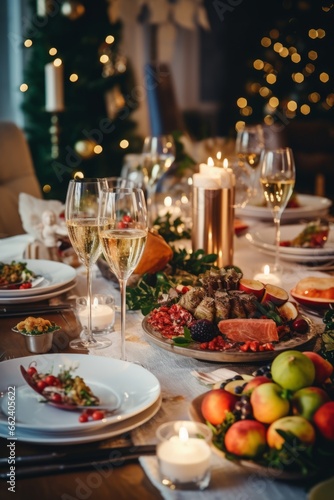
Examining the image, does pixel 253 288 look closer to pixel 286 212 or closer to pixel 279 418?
pixel 279 418

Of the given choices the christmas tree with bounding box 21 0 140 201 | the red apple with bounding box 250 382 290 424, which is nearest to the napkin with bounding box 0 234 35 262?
the red apple with bounding box 250 382 290 424

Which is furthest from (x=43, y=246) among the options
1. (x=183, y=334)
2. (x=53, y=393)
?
(x=53, y=393)

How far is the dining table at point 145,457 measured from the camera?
832mm

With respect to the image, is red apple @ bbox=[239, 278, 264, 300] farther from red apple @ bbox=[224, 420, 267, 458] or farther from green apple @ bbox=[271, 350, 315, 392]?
red apple @ bbox=[224, 420, 267, 458]

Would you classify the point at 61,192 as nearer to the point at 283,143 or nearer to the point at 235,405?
the point at 283,143

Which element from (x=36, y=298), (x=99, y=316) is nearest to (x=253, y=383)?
(x=99, y=316)

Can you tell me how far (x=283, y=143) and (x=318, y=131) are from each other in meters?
2.83

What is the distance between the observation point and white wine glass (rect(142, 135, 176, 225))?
2.25 m

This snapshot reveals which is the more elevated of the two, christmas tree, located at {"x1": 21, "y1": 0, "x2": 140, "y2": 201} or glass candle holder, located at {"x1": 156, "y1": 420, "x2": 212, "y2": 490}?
christmas tree, located at {"x1": 21, "y1": 0, "x2": 140, "y2": 201}

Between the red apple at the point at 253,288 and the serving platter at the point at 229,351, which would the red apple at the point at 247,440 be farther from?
the red apple at the point at 253,288

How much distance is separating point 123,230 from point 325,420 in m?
0.51

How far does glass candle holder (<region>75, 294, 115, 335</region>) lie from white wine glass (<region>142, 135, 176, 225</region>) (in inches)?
34.2

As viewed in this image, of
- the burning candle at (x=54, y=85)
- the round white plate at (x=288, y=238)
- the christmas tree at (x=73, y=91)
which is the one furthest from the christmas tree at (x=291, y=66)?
the round white plate at (x=288, y=238)

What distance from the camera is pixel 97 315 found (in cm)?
138
